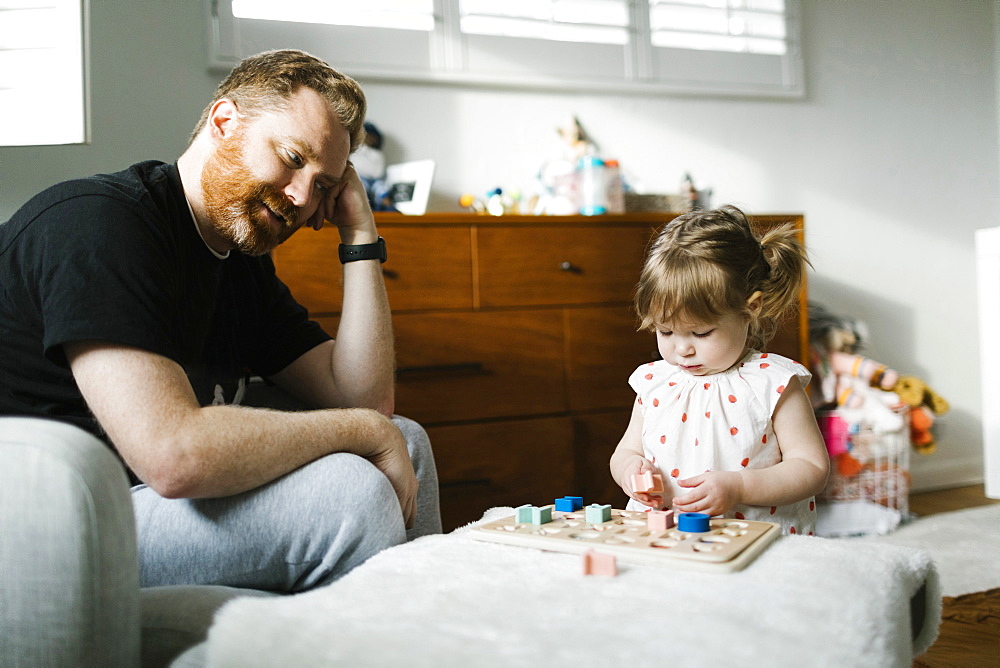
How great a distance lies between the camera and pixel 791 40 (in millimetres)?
2730

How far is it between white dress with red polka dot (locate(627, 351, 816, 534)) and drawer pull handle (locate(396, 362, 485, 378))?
721mm

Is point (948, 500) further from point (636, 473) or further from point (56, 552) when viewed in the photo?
point (56, 552)

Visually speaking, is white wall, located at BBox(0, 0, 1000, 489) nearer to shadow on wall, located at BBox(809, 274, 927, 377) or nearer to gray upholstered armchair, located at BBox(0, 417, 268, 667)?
shadow on wall, located at BBox(809, 274, 927, 377)

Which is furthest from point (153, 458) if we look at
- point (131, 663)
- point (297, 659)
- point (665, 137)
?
point (665, 137)

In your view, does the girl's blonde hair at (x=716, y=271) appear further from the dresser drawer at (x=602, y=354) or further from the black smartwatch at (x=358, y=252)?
the dresser drawer at (x=602, y=354)

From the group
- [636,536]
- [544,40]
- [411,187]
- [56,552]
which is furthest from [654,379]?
[544,40]

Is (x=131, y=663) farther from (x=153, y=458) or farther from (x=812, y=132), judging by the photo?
(x=812, y=132)

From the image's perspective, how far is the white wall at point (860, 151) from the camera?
2.41m

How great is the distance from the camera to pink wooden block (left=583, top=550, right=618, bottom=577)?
74cm

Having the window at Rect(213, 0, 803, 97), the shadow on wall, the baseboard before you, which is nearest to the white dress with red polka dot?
the window at Rect(213, 0, 803, 97)

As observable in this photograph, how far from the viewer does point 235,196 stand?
1.20 meters

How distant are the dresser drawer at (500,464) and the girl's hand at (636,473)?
27.4 inches

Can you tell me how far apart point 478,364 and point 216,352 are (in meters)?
0.76

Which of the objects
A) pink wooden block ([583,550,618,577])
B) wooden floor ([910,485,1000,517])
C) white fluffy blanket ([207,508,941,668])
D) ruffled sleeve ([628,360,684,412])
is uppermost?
ruffled sleeve ([628,360,684,412])
